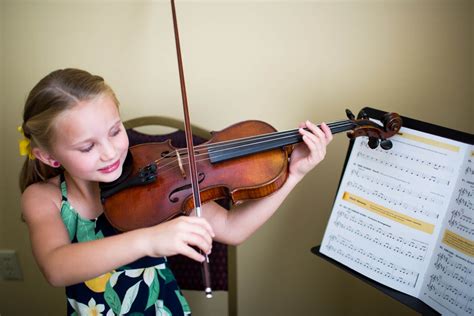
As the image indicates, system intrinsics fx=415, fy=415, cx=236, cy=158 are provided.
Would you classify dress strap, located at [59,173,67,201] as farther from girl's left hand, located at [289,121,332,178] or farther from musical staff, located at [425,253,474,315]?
musical staff, located at [425,253,474,315]

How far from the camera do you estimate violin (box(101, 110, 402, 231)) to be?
2.86ft

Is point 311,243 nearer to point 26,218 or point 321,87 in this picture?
point 321,87

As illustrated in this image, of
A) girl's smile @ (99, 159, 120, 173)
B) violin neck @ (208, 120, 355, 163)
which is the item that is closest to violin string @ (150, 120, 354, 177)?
violin neck @ (208, 120, 355, 163)

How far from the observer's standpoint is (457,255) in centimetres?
78

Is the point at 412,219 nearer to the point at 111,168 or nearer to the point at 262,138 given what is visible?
the point at 262,138

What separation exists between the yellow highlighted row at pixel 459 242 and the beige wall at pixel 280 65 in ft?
1.66

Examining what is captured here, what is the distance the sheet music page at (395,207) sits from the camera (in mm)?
813

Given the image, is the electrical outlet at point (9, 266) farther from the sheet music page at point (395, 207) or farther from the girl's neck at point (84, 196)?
the sheet music page at point (395, 207)

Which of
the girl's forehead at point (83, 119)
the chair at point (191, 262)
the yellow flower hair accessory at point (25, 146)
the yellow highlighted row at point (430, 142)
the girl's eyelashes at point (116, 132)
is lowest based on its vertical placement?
the chair at point (191, 262)

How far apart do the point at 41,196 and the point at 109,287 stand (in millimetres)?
256

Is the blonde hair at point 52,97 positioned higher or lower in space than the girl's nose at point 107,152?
higher

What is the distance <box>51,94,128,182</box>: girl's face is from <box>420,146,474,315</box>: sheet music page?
0.66 m

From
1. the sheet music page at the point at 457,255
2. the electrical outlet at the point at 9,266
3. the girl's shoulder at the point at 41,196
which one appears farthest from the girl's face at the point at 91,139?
the electrical outlet at the point at 9,266

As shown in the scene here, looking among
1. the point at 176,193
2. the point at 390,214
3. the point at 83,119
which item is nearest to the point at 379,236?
the point at 390,214
